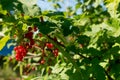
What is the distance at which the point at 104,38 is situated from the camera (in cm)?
230

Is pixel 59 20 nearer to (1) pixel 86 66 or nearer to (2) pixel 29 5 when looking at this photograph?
(1) pixel 86 66

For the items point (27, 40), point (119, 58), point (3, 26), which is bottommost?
point (119, 58)

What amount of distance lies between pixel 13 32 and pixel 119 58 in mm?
817

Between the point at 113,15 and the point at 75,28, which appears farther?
the point at 113,15

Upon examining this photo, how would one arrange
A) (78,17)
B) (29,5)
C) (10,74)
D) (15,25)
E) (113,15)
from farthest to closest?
(10,74), (78,17), (113,15), (15,25), (29,5)

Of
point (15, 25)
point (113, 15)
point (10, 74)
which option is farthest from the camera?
point (10, 74)

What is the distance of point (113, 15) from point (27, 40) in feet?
2.24

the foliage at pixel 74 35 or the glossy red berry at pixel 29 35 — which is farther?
the glossy red berry at pixel 29 35

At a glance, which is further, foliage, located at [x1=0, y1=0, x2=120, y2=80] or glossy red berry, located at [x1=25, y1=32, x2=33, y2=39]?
glossy red berry, located at [x1=25, y1=32, x2=33, y2=39]

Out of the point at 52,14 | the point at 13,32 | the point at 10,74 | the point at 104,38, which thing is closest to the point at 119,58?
the point at 104,38

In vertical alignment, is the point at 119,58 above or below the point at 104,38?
below

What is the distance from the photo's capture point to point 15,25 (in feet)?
7.11

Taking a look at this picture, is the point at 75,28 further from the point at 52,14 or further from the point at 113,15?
the point at 113,15

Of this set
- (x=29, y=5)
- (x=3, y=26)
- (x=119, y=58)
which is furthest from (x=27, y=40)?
(x=29, y=5)
